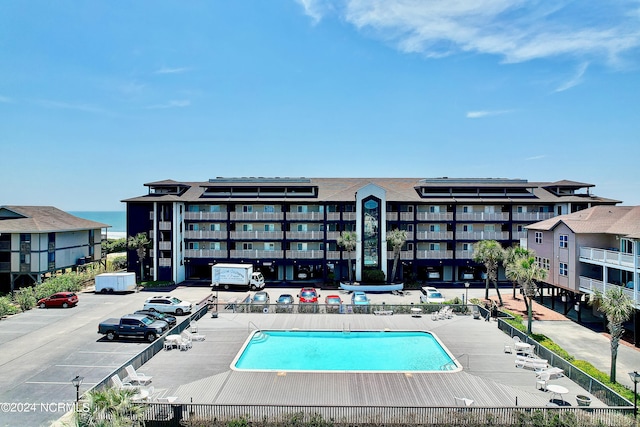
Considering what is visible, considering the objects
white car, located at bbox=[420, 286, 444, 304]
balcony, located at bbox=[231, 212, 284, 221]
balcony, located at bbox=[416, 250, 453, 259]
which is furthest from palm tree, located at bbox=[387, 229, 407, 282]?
balcony, located at bbox=[231, 212, 284, 221]

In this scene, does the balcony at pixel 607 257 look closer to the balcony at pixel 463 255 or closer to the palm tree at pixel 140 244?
the balcony at pixel 463 255

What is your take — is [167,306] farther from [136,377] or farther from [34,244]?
[34,244]

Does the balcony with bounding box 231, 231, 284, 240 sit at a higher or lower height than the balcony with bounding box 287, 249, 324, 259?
higher

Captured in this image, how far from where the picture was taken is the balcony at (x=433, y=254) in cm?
4662

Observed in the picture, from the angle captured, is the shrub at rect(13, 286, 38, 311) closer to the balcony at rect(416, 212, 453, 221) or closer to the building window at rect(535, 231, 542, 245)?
the balcony at rect(416, 212, 453, 221)

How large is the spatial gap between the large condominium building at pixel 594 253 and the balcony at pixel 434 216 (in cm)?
1140

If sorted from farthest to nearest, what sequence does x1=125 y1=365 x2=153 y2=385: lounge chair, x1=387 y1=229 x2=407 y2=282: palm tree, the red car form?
1. x1=387 y1=229 x2=407 y2=282: palm tree
2. the red car
3. x1=125 y1=365 x2=153 y2=385: lounge chair

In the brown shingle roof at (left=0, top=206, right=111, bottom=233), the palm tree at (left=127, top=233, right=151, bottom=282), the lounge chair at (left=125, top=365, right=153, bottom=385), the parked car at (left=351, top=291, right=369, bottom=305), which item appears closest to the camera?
the lounge chair at (left=125, top=365, right=153, bottom=385)

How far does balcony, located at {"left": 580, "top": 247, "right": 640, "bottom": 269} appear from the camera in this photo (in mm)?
26981

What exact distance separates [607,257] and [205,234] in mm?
40832

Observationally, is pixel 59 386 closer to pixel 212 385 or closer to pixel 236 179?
pixel 212 385

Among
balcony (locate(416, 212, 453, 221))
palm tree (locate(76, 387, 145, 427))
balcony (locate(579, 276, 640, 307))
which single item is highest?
balcony (locate(416, 212, 453, 221))

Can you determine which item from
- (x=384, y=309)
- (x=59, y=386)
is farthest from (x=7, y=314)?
(x=384, y=309)

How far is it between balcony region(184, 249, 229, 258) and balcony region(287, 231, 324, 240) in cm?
831
